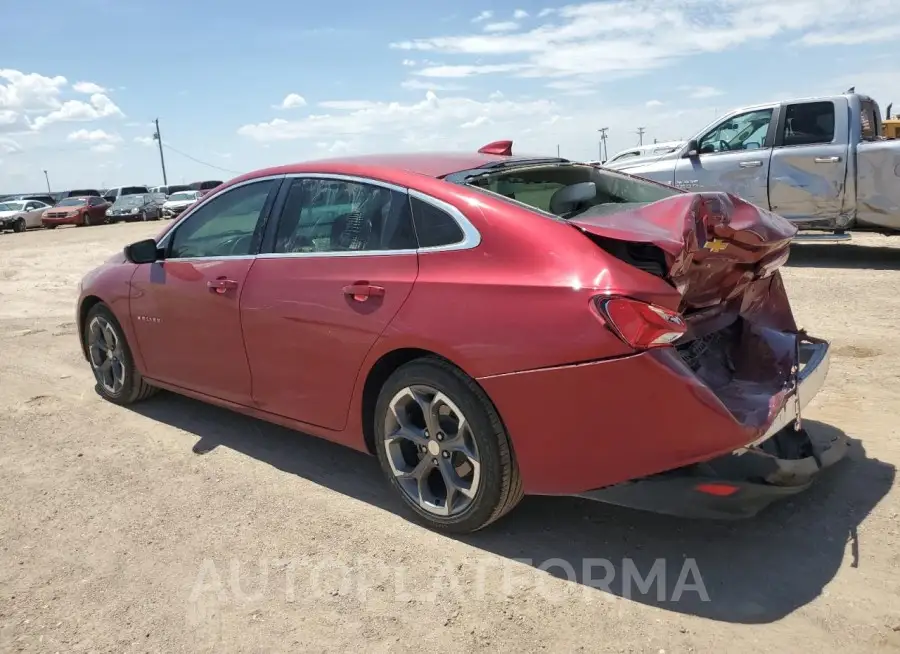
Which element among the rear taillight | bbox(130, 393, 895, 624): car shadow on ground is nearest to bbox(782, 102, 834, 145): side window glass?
bbox(130, 393, 895, 624): car shadow on ground

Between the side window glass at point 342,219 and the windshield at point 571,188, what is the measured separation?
0.40m

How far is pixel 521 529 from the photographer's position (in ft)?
10.8

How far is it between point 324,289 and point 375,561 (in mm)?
1253

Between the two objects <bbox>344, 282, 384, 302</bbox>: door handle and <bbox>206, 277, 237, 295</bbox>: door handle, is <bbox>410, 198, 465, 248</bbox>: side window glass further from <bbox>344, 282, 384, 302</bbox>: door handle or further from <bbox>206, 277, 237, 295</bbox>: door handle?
<bbox>206, 277, 237, 295</bbox>: door handle

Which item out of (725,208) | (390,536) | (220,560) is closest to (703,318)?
(725,208)

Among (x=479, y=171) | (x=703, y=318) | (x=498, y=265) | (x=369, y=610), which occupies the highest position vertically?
(x=479, y=171)

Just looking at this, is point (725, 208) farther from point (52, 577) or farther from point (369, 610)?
point (52, 577)

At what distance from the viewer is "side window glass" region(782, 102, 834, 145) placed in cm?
952

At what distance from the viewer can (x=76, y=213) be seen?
1335 inches

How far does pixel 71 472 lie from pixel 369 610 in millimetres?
2317

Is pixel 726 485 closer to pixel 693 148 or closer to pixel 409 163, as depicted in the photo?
pixel 409 163

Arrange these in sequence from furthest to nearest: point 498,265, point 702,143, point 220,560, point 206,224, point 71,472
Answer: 1. point 702,143
2. point 206,224
3. point 71,472
4. point 220,560
5. point 498,265

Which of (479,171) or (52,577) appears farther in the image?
(479,171)

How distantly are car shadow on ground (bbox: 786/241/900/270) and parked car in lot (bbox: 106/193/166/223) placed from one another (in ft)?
102
